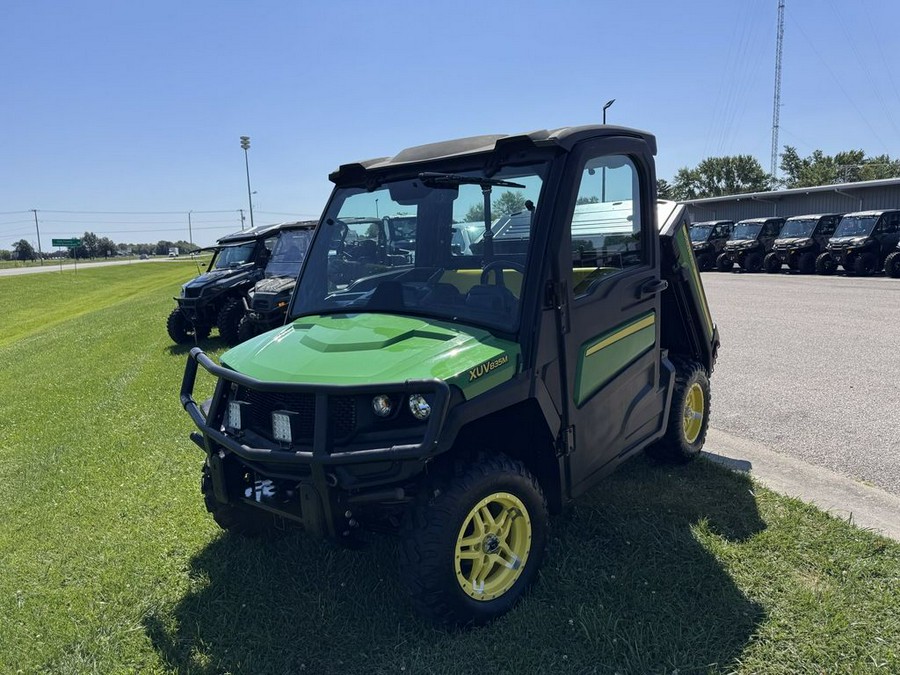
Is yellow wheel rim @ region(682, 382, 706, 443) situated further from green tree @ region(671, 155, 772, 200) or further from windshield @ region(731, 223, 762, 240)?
green tree @ region(671, 155, 772, 200)

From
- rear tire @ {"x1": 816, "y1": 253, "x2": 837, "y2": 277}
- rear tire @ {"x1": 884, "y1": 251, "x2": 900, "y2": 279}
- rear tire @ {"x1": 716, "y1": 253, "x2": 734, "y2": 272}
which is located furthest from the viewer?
rear tire @ {"x1": 716, "y1": 253, "x2": 734, "y2": 272}

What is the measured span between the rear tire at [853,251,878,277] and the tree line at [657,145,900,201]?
30066 mm

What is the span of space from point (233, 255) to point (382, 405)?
9.92 m

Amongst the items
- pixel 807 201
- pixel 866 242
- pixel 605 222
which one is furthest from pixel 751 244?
pixel 605 222

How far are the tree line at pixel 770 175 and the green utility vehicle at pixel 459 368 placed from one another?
159ft

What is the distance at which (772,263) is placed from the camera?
22609 millimetres

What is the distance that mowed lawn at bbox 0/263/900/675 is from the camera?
2.70 metres

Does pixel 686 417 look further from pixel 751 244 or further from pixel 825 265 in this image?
pixel 751 244

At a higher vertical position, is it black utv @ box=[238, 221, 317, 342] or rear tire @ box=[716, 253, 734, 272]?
black utv @ box=[238, 221, 317, 342]

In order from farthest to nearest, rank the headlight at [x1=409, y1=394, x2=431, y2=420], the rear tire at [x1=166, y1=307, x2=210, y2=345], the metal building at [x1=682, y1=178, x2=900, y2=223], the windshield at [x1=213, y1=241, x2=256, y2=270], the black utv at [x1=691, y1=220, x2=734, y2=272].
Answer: the metal building at [x1=682, y1=178, x2=900, y2=223], the black utv at [x1=691, y1=220, x2=734, y2=272], the windshield at [x1=213, y1=241, x2=256, y2=270], the rear tire at [x1=166, y1=307, x2=210, y2=345], the headlight at [x1=409, y1=394, x2=431, y2=420]

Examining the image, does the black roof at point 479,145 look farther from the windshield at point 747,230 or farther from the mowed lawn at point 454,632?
the windshield at point 747,230

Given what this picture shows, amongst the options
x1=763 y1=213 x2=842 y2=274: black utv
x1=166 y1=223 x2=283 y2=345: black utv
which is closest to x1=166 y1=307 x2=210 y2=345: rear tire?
x1=166 y1=223 x2=283 y2=345: black utv

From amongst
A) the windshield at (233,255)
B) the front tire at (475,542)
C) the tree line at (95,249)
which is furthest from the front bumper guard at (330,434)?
the tree line at (95,249)

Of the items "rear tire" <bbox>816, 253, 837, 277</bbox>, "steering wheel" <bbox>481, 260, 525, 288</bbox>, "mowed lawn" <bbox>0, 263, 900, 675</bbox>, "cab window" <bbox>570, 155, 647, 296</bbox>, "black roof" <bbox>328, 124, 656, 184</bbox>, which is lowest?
"mowed lawn" <bbox>0, 263, 900, 675</bbox>
